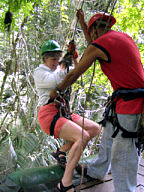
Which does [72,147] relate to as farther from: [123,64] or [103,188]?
[123,64]

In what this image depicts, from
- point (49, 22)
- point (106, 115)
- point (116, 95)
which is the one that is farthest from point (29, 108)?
point (116, 95)

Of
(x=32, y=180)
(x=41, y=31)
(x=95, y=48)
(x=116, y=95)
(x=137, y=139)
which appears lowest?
(x=32, y=180)

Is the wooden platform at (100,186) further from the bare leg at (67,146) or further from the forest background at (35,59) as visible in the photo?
the forest background at (35,59)

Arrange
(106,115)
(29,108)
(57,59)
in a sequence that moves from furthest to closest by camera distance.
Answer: (29,108) → (57,59) → (106,115)

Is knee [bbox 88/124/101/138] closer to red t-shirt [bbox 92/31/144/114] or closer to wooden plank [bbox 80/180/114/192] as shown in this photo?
wooden plank [bbox 80/180/114/192]

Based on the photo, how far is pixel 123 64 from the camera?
5.93 ft

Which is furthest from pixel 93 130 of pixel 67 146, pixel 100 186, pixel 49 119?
pixel 100 186

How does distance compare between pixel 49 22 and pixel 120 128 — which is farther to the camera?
pixel 49 22

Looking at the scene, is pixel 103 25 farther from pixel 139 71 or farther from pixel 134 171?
pixel 134 171

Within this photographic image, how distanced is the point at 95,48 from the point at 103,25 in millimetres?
390

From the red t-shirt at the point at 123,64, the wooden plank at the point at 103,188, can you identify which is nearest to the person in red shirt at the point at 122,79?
the red t-shirt at the point at 123,64

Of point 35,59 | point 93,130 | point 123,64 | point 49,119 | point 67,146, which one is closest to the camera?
point 123,64

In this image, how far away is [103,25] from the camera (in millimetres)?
2008

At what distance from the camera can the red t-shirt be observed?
1795mm
